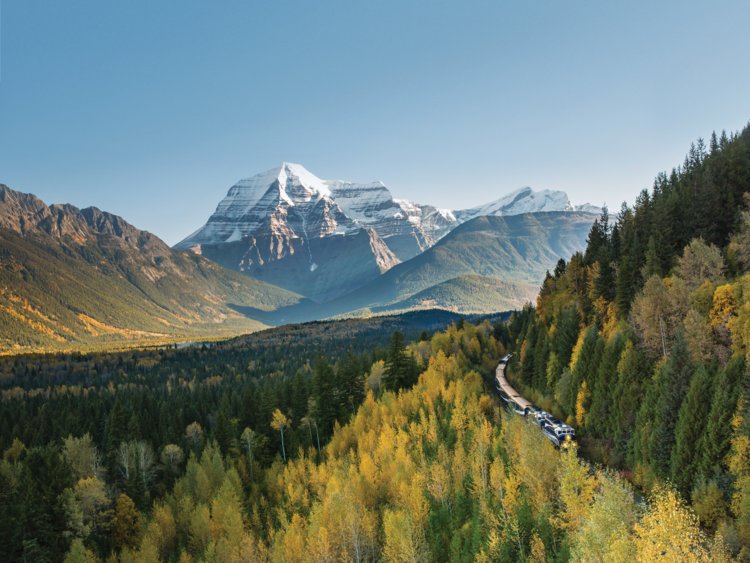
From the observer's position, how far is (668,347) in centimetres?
7531

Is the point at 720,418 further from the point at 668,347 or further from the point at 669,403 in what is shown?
the point at 668,347

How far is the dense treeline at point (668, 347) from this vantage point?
56.7 metres

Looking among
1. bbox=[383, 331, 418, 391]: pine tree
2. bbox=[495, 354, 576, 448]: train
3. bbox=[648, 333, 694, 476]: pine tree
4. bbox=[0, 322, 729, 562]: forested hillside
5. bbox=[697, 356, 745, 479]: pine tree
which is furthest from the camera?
bbox=[383, 331, 418, 391]: pine tree

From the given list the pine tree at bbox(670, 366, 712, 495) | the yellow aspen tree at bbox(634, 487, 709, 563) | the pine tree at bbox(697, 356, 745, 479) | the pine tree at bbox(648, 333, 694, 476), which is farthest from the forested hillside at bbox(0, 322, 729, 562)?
the pine tree at bbox(648, 333, 694, 476)

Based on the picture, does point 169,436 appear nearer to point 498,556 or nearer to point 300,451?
point 300,451

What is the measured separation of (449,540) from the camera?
6638 centimetres

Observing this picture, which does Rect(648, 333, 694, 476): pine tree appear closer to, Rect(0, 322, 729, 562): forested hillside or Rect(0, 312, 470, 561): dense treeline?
Rect(0, 322, 729, 562): forested hillside

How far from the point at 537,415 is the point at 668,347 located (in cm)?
2249

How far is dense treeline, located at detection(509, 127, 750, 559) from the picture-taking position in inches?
2233

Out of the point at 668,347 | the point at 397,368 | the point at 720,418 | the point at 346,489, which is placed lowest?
the point at 346,489

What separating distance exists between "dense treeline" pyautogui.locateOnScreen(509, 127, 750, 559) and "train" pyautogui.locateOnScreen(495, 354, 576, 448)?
3407 mm

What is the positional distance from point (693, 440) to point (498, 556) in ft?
85.1

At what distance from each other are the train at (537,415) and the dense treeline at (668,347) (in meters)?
3.41

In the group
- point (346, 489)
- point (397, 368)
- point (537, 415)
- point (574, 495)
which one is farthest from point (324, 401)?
point (574, 495)
